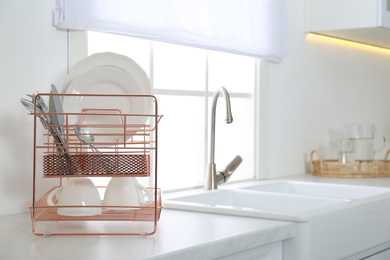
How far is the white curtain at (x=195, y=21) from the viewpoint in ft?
5.31

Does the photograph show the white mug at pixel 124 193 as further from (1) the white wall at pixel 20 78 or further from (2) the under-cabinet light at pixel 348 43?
(2) the under-cabinet light at pixel 348 43

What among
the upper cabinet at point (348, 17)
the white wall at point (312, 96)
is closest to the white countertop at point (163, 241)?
the white wall at point (312, 96)

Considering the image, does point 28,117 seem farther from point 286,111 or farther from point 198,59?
point 286,111

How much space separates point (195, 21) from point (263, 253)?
891 mm

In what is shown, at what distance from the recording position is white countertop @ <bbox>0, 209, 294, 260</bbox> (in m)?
1.11

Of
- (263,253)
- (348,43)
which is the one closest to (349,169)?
(348,43)

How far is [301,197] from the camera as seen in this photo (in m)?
1.89

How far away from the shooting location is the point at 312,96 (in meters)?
2.70

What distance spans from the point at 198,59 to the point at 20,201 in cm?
89

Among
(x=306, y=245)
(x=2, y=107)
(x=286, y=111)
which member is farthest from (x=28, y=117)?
(x=286, y=111)

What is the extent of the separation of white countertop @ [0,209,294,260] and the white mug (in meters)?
0.08

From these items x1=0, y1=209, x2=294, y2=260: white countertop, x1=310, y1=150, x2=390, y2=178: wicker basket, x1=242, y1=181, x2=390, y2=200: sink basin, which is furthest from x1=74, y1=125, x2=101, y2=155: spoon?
x1=310, y1=150, x2=390, y2=178: wicker basket

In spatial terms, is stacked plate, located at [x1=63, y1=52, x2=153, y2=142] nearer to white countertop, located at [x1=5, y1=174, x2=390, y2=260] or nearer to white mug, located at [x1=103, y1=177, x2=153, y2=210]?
white mug, located at [x1=103, y1=177, x2=153, y2=210]

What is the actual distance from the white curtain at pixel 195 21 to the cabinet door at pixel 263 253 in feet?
2.45
